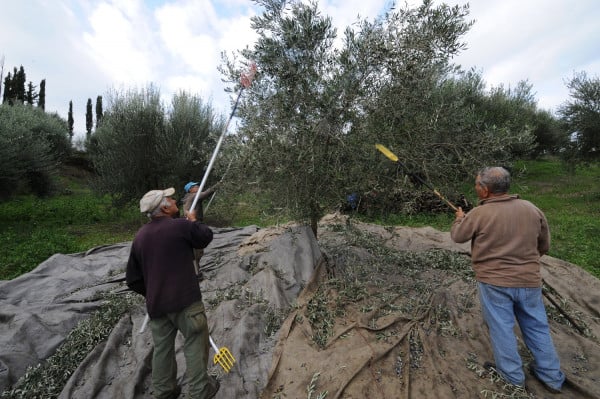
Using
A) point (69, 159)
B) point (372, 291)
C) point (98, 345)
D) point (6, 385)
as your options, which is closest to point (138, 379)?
point (98, 345)

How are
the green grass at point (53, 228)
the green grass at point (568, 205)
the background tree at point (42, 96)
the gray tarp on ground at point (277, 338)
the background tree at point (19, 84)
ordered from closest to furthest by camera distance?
the gray tarp on ground at point (277, 338), the green grass at point (568, 205), the green grass at point (53, 228), the background tree at point (19, 84), the background tree at point (42, 96)

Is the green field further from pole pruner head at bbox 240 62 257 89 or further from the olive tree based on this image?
pole pruner head at bbox 240 62 257 89

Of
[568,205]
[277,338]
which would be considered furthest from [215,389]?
[568,205]

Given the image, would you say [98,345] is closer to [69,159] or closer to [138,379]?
[138,379]

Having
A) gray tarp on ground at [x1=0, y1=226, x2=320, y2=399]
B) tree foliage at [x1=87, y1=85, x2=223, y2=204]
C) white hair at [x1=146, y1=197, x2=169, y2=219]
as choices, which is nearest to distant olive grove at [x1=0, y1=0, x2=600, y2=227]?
gray tarp on ground at [x1=0, y1=226, x2=320, y2=399]

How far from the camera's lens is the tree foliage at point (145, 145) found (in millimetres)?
13914

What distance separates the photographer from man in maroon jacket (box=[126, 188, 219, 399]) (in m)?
3.69

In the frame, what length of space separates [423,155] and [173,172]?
10784 mm

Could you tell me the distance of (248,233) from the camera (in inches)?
416

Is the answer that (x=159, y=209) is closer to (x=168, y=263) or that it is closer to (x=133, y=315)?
(x=168, y=263)

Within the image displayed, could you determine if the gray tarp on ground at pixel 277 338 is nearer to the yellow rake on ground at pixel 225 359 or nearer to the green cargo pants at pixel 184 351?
the yellow rake on ground at pixel 225 359

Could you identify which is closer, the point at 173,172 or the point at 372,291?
the point at 372,291

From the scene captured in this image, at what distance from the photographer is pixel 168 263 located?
370cm

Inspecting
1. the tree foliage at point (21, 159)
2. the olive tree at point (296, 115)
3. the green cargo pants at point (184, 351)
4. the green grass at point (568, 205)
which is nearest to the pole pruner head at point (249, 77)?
the olive tree at point (296, 115)
